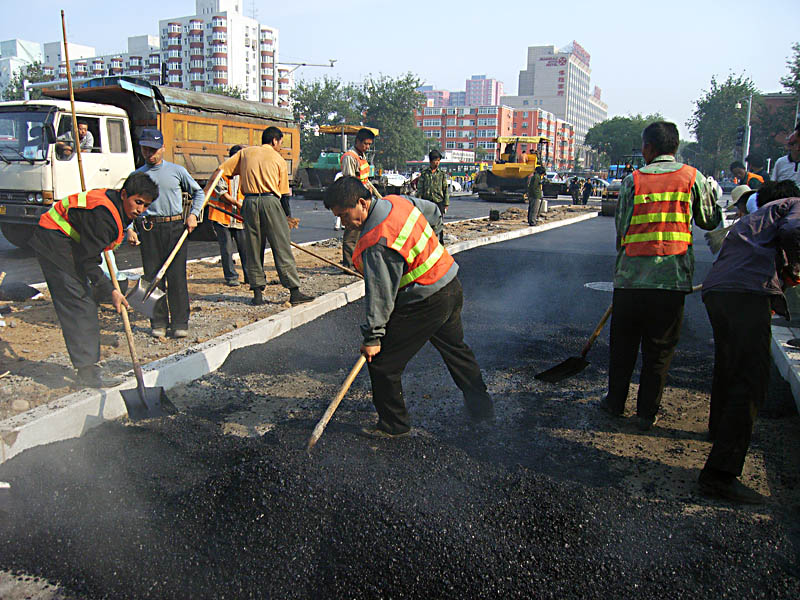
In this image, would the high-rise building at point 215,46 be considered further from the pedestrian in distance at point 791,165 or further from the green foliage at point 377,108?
the pedestrian in distance at point 791,165

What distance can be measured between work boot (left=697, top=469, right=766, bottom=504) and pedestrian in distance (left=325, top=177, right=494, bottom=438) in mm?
1215

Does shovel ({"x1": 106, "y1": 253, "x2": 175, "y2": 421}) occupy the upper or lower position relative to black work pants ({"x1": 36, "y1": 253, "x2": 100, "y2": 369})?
→ lower

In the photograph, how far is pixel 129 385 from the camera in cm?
417

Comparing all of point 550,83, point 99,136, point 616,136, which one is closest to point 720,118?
point 616,136

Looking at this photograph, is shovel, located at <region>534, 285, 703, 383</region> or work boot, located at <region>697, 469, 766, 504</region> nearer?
work boot, located at <region>697, 469, 766, 504</region>

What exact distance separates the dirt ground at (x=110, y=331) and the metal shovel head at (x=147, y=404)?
496mm

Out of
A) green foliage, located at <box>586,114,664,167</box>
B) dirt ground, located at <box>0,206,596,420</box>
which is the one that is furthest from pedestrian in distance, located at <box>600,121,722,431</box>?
green foliage, located at <box>586,114,664,167</box>

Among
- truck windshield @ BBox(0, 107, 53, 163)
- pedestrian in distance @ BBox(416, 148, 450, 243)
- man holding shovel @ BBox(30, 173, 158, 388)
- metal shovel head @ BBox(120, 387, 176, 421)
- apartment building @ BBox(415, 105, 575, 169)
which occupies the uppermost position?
apartment building @ BBox(415, 105, 575, 169)

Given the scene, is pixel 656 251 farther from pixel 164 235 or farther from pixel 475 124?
pixel 475 124

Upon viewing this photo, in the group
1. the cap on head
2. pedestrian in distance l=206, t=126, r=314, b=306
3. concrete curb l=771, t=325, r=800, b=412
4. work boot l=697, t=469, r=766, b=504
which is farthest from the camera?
pedestrian in distance l=206, t=126, r=314, b=306

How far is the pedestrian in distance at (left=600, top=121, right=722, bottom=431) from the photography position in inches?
144

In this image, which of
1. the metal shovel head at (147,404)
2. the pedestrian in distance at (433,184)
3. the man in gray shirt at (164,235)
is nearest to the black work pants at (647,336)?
the metal shovel head at (147,404)

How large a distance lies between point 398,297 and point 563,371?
5.96ft

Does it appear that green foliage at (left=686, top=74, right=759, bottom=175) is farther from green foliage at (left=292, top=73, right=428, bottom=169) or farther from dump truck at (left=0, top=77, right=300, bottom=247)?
dump truck at (left=0, top=77, right=300, bottom=247)
